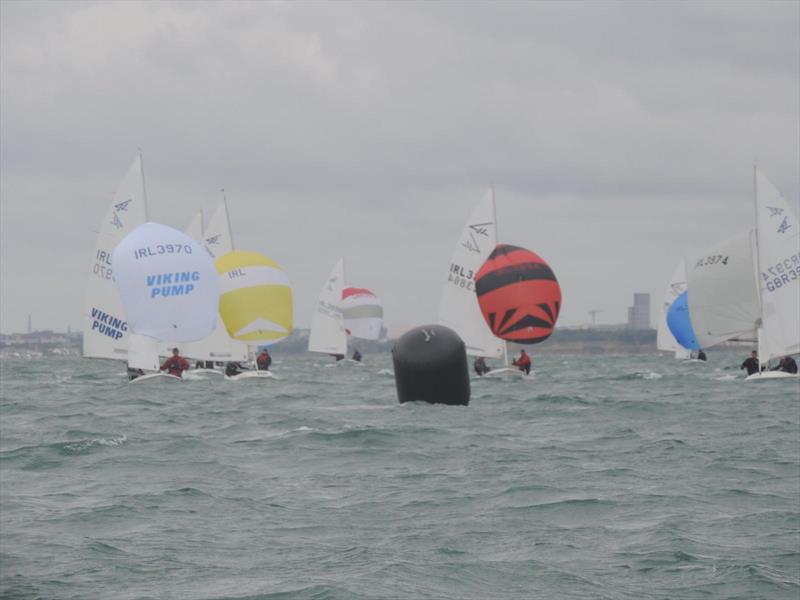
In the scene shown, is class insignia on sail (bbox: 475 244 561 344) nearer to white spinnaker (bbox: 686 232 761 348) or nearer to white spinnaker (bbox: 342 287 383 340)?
white spinnaker (bbox: 686 232 761 348)

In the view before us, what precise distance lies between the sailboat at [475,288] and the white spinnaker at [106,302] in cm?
1175

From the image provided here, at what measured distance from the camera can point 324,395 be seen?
114ft

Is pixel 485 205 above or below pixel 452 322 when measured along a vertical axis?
above

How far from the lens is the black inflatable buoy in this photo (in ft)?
83.4

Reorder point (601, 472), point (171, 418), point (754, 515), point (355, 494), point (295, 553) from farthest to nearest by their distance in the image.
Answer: point (171, 418) → point (601, 472) → point (355, 494) → point (754, 515) → point (295, 553)

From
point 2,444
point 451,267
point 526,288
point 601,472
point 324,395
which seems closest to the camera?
point 601,472

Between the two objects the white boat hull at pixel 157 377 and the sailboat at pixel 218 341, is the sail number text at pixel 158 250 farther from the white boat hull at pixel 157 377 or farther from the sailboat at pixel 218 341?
the sailboat at pixel 218 341

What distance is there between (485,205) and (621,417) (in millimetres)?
22792

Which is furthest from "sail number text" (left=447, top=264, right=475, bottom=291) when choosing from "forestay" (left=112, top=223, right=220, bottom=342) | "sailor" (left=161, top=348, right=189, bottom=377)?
"forestay" (left=112, top=223, right=220, bottom=342)

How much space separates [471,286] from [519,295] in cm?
318

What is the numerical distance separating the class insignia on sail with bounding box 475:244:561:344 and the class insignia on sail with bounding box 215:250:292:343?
6.98m

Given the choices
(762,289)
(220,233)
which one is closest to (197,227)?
(220,233)

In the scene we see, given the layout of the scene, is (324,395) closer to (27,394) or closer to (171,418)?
(27,394)

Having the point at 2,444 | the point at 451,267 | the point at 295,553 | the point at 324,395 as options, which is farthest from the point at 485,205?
the point at 295,553
